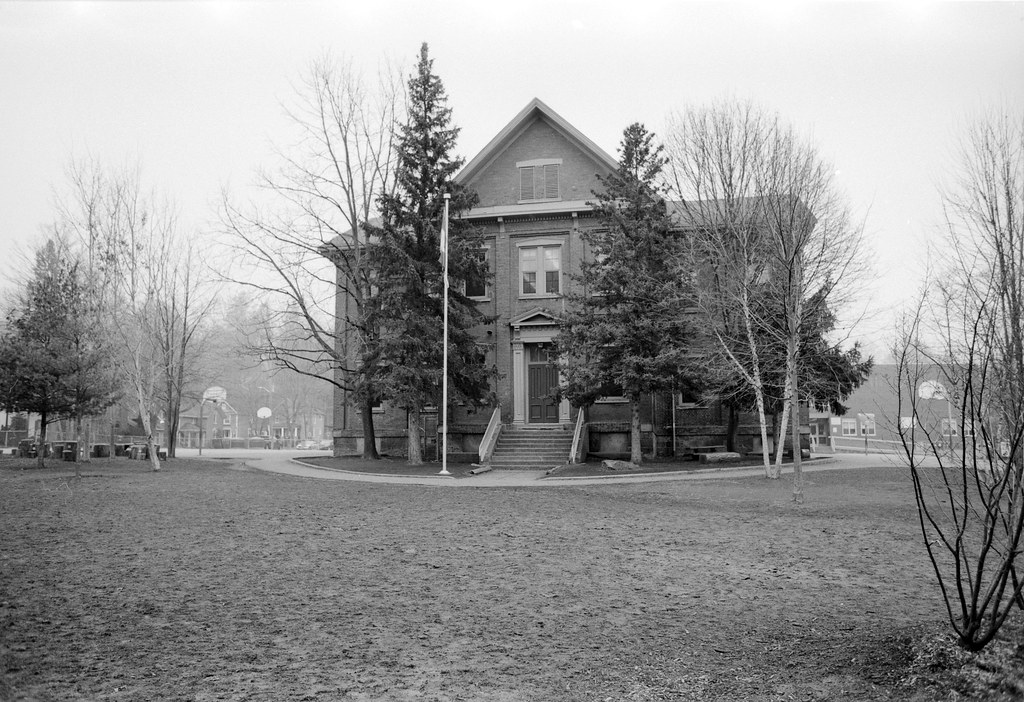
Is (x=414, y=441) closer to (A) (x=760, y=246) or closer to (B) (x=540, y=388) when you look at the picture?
(B) (x=540, y=388)

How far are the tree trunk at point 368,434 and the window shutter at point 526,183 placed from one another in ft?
31.9

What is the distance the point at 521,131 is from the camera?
27.9 m

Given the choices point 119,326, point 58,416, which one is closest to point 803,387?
point 119,326

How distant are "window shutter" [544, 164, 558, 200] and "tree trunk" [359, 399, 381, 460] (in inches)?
403

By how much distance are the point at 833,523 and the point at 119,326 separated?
62.9 feet

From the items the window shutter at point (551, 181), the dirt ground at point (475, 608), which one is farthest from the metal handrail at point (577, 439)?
the dirt ground at point (475, 608)

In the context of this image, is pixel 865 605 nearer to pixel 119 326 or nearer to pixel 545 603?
pixel 545 603

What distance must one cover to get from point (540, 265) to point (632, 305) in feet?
21.4

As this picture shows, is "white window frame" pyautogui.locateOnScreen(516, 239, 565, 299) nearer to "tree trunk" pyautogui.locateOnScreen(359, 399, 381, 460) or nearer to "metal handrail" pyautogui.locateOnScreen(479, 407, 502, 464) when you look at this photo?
"metal handrail" pyautogui.locateOnScreen(479, 407, 502, 464)

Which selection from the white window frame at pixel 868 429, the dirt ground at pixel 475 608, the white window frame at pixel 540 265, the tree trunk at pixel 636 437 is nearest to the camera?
the dirt ground at pixel 475 608

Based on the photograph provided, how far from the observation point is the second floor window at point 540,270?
26.7m

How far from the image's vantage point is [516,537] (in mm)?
9227

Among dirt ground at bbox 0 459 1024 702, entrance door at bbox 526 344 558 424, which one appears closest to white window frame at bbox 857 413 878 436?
entrance door at bbox 526 344 558 424

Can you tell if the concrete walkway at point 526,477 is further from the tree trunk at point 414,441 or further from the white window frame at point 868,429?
the white window frame at point 868,429
